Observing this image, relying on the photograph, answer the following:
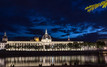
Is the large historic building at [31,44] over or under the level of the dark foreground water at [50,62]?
over

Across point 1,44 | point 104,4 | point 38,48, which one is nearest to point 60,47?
point 38,48

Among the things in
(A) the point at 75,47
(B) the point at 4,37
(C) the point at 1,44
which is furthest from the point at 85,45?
(B) the point at 4,37

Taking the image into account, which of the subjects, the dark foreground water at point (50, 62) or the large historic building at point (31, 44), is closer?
the dark foreground water at point (50, 62)

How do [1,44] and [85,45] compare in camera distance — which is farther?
[1,44]

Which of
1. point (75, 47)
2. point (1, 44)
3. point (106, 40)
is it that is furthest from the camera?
point (1, 44)

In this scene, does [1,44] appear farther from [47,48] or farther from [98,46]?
[98,46]

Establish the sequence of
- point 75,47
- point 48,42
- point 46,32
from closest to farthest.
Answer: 1. point 75,47
2. point 48,42
3. point 46,32

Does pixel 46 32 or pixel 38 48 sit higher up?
pixel 46 32

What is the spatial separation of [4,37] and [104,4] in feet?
542

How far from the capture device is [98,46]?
115 meters

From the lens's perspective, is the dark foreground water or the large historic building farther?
the large historic building

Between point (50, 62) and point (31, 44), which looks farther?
point (31, 44)

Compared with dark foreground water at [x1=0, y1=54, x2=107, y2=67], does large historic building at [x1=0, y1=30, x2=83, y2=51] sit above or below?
above

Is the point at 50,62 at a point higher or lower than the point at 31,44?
lower
